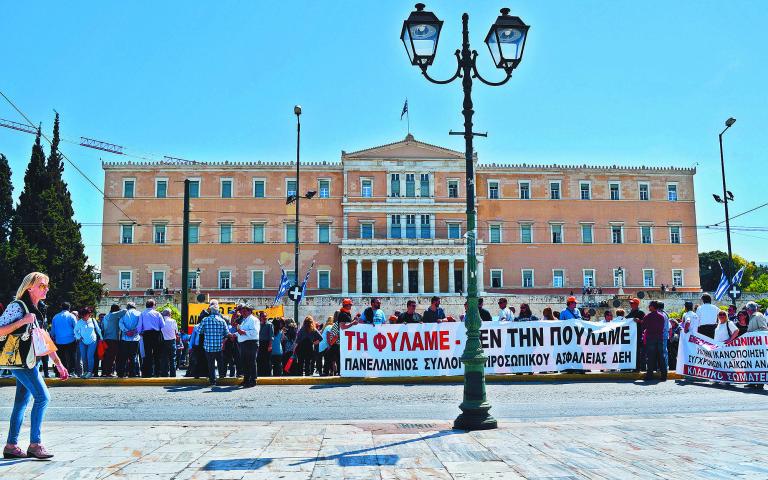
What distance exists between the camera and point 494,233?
59312mm

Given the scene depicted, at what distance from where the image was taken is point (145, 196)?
57531 millimetres

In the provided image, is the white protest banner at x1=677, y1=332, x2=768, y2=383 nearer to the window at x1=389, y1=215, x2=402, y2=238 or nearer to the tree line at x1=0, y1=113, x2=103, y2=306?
the tree line at x1=0, y1=113, x2=103, y2=306

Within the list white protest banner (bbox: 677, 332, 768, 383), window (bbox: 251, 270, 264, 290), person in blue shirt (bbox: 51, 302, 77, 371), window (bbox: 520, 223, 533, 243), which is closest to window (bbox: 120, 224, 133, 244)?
window (bbox: 251, 270, 264, 290)

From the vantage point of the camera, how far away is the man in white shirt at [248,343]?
12797mm

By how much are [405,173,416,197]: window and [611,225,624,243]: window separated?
17821 millimetres

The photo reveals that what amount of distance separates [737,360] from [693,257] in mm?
52459

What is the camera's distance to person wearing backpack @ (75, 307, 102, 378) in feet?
47.4

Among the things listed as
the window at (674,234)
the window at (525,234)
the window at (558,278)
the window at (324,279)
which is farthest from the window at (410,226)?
the window at (674,234)

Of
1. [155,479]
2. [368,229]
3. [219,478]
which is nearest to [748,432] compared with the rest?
[219,478]

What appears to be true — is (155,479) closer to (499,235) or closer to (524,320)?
(524,320)

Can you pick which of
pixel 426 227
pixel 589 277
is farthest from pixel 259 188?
pixel 589 277

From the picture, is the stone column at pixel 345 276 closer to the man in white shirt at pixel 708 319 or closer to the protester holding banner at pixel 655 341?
the man in white shirt at pixel 708 319

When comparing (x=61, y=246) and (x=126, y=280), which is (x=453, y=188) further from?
(x=61, y=246)

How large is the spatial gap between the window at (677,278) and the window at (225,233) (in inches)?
1511
